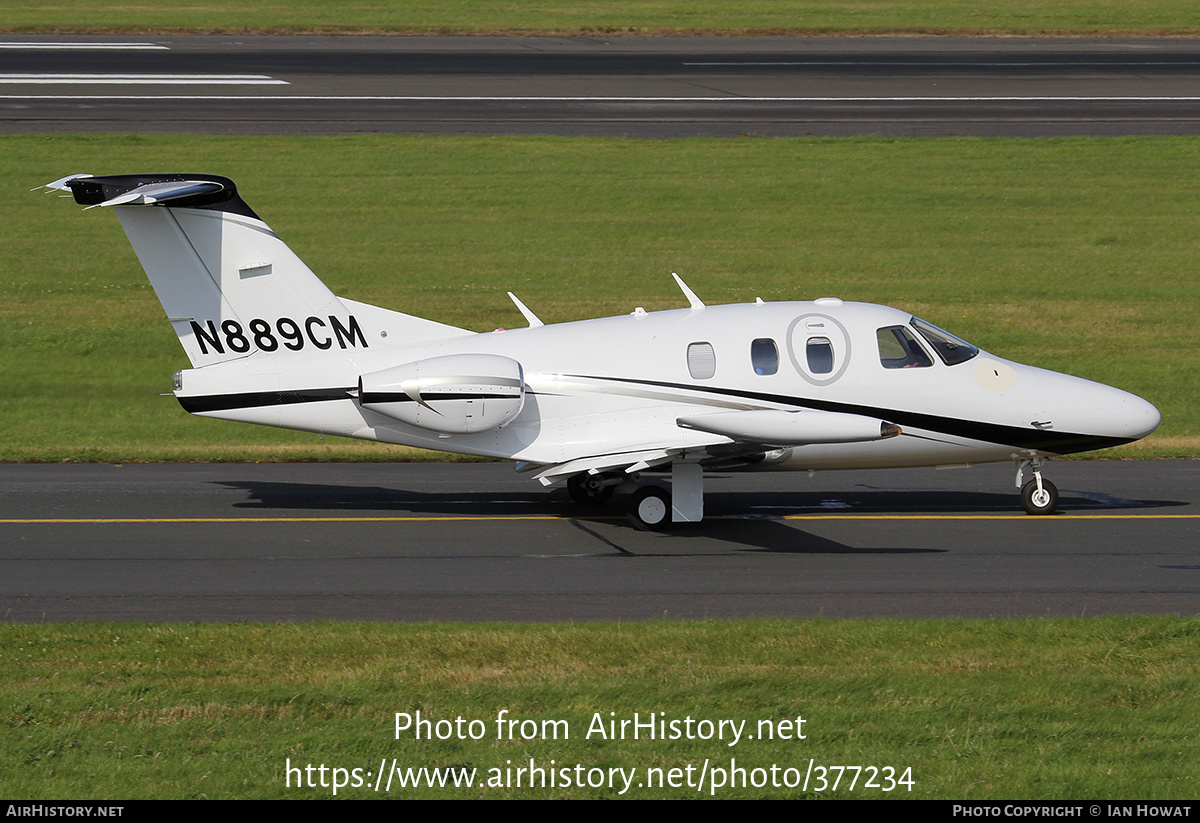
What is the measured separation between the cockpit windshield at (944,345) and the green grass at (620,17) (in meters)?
35.7

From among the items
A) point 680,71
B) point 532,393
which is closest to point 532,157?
point 680,71

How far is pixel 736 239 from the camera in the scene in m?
33.8

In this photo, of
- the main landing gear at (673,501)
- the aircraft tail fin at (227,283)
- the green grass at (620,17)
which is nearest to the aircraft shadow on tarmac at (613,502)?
the main landing gear at (673,501)

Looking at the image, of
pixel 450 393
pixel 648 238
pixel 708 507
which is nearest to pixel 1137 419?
pixel 708 507

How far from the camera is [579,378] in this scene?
56.7ft

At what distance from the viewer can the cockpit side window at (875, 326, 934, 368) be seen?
17.3 meters

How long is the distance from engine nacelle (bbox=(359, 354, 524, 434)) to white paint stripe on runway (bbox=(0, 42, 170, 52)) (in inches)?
1362

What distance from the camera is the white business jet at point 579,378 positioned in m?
17.0

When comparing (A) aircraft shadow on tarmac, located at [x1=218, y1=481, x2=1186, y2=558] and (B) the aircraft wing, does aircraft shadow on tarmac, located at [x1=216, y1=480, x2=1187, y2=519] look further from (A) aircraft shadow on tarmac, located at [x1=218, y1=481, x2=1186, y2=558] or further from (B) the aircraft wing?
(B) the aircraft wing

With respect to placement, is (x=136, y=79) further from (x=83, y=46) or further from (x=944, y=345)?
(x=944, y=345)

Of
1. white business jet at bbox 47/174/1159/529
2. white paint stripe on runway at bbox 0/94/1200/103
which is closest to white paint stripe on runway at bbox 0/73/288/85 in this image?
white paint stripe on runway at bbox 0/94/1200/103

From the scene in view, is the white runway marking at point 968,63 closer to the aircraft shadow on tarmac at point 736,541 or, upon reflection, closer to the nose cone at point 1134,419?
the nose cone at point 1134,419

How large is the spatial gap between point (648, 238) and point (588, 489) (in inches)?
636

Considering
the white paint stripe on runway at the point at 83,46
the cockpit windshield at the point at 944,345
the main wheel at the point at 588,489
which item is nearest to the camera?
the cockpit windshield at the point at 944,345
